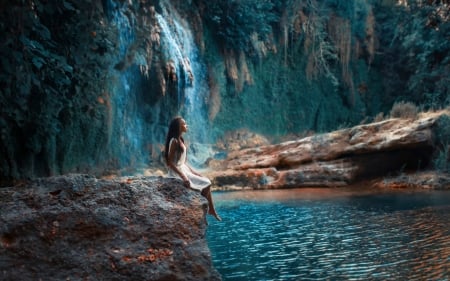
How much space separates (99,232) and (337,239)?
2895 mm

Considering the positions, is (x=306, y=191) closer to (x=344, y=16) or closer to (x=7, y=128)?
(x=7, y=128)

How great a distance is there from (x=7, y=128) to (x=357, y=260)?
492 centimetres

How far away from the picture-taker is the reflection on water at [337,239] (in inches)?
151

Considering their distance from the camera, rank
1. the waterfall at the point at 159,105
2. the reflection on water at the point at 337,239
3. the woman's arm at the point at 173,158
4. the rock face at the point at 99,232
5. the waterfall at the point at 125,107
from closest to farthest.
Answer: the rock face at the point at 99,232
the reflection on water at the point at 337,239
the woman's arm at the point at 173,158
the waterfall at the point at 125,107
the waterfall at the point at 159,105

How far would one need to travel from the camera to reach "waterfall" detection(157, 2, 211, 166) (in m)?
14.0

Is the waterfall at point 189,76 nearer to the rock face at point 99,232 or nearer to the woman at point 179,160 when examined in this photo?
the woman at point 179,160

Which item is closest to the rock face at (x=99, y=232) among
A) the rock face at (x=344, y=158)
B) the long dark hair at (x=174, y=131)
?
the long dark hair at (x=174, y=131)

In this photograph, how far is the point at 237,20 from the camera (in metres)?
17.0

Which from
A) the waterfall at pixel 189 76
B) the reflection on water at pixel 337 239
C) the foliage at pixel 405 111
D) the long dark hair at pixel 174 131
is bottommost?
the reflection on water at pixel 337 239

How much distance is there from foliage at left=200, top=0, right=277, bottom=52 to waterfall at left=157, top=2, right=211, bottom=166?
45.7 inches

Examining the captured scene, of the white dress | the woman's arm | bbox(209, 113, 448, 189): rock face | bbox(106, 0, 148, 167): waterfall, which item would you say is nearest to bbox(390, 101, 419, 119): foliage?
bbox(209, 113, 448, 189): rock face

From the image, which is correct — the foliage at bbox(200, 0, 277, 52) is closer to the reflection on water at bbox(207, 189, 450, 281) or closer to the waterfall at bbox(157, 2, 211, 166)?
the waterfall at bbox(157, 2, 211, 166)

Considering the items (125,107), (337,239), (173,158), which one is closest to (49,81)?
(173,158)

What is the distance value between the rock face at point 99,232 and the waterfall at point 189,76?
10.4 meters
